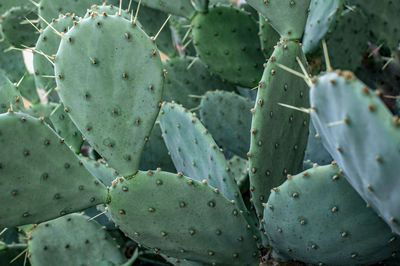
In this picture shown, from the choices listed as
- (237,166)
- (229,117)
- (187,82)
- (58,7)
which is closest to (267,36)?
(229,117)

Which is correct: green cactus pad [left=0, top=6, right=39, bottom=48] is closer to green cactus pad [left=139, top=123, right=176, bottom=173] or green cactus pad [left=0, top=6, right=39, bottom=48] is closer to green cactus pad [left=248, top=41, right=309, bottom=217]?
green cactus pad [left=139, top=123, right=176, bottom=173]

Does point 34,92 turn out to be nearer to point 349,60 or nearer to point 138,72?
point 138,72

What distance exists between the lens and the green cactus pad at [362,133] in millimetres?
722

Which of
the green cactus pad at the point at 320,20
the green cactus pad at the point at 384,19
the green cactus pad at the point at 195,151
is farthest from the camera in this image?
the green cactus pad at the point at 384,19

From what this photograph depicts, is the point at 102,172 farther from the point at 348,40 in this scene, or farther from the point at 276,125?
the point at 348,40

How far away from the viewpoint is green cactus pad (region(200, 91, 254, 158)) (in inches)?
65.7

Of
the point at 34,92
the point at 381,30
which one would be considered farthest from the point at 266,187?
the point at 34,92

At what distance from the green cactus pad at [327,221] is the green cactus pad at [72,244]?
50 cm

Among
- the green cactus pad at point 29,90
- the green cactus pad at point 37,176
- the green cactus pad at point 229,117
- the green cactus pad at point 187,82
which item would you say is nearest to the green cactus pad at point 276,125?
the green cactus pad at point 37,176

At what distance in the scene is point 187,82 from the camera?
1866 mm

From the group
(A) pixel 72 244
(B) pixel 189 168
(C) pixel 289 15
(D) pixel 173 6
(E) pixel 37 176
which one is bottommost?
(A) pixel 72 244

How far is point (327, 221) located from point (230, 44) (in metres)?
0.88

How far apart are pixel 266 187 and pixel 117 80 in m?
0.42

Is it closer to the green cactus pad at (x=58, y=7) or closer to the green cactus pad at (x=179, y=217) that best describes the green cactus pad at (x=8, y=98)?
the green cactus pad at (x=58, y=7)
